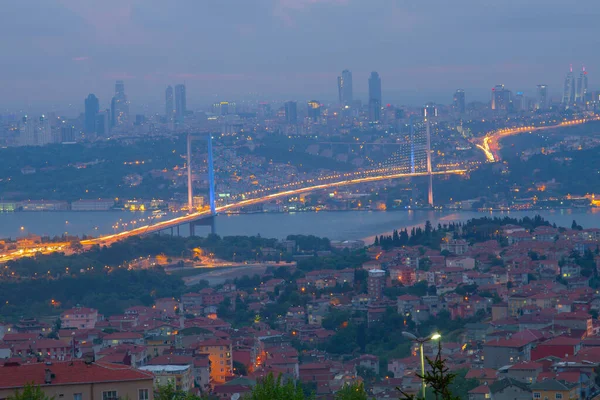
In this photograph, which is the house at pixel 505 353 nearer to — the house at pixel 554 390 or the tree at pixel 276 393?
the house at pixel 554 390

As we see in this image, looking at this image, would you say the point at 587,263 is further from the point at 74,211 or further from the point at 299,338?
the point at 74,211

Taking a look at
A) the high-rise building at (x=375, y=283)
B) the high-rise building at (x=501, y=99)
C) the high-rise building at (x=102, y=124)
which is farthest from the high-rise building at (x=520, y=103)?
the high-rise building at (x=375, y=283)

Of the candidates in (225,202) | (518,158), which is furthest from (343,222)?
(518,158)

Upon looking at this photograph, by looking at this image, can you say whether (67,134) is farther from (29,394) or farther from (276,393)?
(29,394)

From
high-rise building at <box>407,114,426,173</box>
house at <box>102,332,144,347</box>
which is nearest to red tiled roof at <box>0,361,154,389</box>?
house at <box>102,332,144,347</box>

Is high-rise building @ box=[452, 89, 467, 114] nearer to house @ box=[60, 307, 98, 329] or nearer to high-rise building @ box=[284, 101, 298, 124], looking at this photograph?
high-rise building @ box=[284, 101, 298, 124]

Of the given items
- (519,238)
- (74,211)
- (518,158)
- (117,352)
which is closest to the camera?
(117,352)
